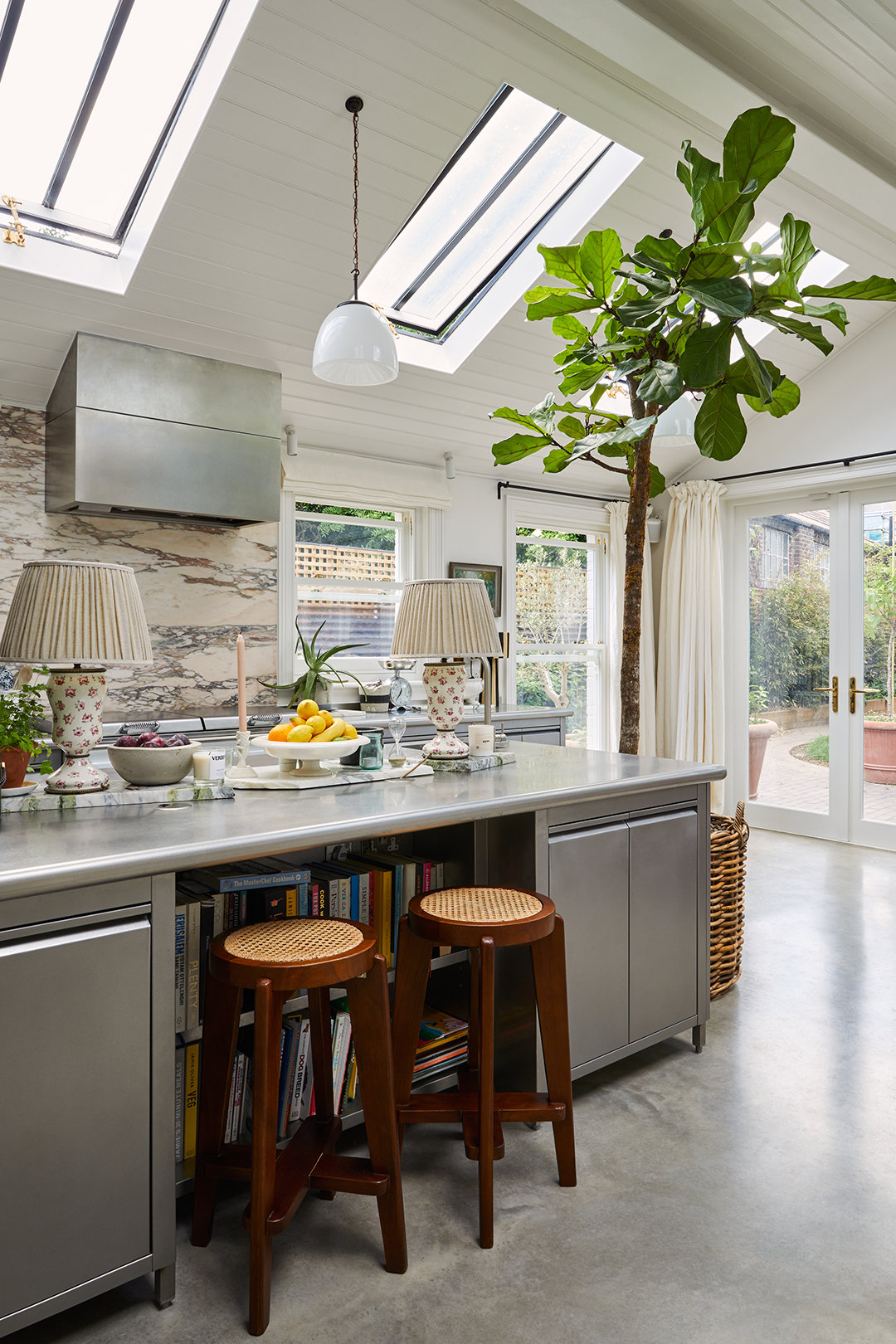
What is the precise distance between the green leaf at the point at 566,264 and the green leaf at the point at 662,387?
366mm

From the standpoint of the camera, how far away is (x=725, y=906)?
2.81 meters

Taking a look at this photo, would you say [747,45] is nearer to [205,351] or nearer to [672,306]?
[672,306]

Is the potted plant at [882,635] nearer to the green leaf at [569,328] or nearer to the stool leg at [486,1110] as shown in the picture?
the green leaf at [569,328]

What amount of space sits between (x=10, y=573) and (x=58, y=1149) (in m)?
2.79

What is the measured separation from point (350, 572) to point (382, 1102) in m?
3.39

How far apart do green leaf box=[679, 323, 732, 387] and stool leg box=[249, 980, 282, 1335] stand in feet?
5.53

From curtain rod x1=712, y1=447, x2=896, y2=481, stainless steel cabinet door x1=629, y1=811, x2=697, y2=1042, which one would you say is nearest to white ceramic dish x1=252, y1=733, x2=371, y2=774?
stainless steel cabinet door x1=629, y1=811, x2=697, y2=1042

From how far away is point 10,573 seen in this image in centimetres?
354

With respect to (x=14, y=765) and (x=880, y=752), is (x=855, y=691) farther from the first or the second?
(x=14, y=765)

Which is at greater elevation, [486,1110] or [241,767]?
[241,767]

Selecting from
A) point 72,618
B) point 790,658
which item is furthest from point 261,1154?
point 790,658

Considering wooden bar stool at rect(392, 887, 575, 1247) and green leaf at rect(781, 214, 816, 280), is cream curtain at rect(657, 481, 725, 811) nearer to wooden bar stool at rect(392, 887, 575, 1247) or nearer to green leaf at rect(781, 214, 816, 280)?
green leaf at rect(781, 214, 816, 280)

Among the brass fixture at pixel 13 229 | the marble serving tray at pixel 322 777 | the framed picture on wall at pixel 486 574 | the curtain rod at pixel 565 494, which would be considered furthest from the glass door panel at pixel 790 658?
the brass fixture at pixel 13 229

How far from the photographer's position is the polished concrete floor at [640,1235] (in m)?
1.46
